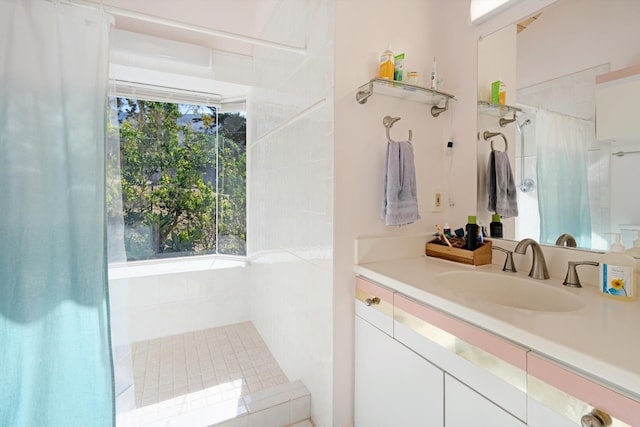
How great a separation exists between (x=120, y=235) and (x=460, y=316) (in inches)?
54.0

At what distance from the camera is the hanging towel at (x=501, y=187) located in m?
1.38

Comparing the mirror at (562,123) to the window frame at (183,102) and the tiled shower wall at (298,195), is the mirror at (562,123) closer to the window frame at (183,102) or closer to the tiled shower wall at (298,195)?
the tiled shower wall at (298,195)

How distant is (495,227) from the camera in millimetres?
1439

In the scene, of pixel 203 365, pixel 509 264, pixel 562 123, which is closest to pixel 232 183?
pixel 203 365

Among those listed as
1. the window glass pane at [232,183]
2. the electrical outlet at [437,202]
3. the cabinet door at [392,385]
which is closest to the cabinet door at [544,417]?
the cabinet door at [392,385]

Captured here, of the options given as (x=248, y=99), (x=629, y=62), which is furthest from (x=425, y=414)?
(x=248, y=99)

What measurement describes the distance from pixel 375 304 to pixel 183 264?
2.27 meters

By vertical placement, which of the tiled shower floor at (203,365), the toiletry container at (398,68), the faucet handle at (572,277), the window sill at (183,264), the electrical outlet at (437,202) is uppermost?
the toiletry container at (398,68)

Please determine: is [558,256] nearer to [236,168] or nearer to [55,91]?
[55,91]

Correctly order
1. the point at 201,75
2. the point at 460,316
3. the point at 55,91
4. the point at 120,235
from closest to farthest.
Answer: the point at 460,316 < the point at 55,91 < the point at 120,235 < the point at 201,75

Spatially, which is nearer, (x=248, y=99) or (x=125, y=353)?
(x=125, y=353)

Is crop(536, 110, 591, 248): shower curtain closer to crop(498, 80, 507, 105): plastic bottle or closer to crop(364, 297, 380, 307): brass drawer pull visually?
crop(498, 80, 507, 105): plastic bottle

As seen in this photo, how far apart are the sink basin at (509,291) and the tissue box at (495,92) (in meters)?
0.82

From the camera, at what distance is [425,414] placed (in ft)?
3.33
